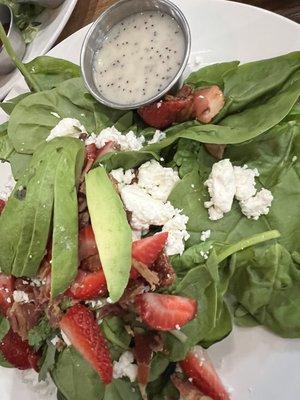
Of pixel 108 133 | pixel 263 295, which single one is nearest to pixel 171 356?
pixel 263 295

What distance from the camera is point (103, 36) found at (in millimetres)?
1820

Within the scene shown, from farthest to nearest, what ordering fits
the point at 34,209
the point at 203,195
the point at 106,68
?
the point at 106,68, the point at 203,195, the point at 34,209

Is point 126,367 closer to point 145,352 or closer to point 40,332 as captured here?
point 145,352

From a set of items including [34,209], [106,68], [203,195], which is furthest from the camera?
[106,68]

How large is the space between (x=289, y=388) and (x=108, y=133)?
2.63ft

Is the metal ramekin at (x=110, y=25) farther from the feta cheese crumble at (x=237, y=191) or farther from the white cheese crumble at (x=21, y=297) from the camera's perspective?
the white cheese crumble at (x=21, y=297)

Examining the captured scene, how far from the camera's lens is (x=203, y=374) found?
1.62m

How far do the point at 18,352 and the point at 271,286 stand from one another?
72cm

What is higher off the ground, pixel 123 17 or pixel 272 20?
pixel 123 17

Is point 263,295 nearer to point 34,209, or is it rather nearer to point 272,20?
point 34,209

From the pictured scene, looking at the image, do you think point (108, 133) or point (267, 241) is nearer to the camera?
A: point (267, 241)

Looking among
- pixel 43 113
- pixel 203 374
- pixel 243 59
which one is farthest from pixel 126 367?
pixel 243 59

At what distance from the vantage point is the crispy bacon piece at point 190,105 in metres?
1.69

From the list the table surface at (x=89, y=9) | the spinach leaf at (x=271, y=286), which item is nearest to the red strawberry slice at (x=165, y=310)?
the spinach leaf at (x=271, y=286)
